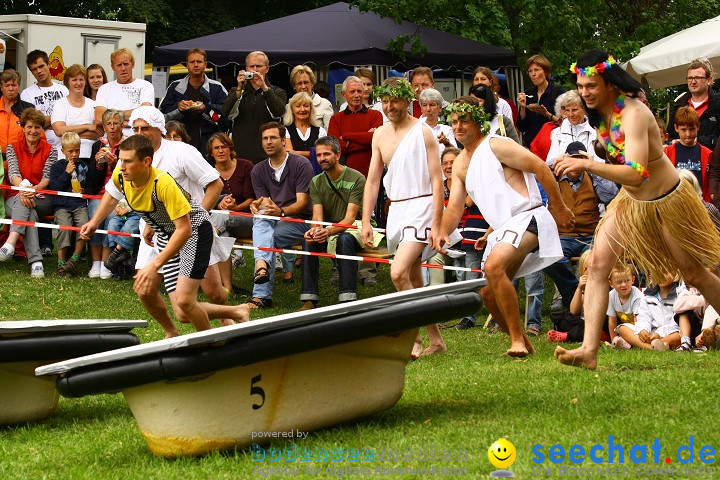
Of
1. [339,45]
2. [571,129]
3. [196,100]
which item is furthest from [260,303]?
[339,45]

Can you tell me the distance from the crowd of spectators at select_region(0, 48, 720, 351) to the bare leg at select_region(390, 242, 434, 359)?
5.97 feet

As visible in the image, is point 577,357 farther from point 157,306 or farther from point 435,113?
point 435,113

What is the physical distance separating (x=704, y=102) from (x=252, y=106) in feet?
17.7

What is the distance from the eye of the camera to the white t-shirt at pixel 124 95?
14594 mm

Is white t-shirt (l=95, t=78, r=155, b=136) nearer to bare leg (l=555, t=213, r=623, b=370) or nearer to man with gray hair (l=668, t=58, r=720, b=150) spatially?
man with gray hair (l=668, t=58, r=720, b=150)

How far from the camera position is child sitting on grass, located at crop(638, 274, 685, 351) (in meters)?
10.1

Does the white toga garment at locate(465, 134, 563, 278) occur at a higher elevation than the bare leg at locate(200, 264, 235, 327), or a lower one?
higher

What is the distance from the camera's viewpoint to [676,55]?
15891mm

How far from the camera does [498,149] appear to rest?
8734 millimetres

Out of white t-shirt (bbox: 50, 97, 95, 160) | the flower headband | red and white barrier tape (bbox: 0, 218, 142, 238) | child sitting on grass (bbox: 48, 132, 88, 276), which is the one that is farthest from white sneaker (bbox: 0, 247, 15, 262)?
the flower headband

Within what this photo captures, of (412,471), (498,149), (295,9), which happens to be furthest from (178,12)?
(412,471)

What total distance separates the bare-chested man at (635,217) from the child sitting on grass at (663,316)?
2771 mm

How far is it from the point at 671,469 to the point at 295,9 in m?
23.0

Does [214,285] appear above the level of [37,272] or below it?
above
